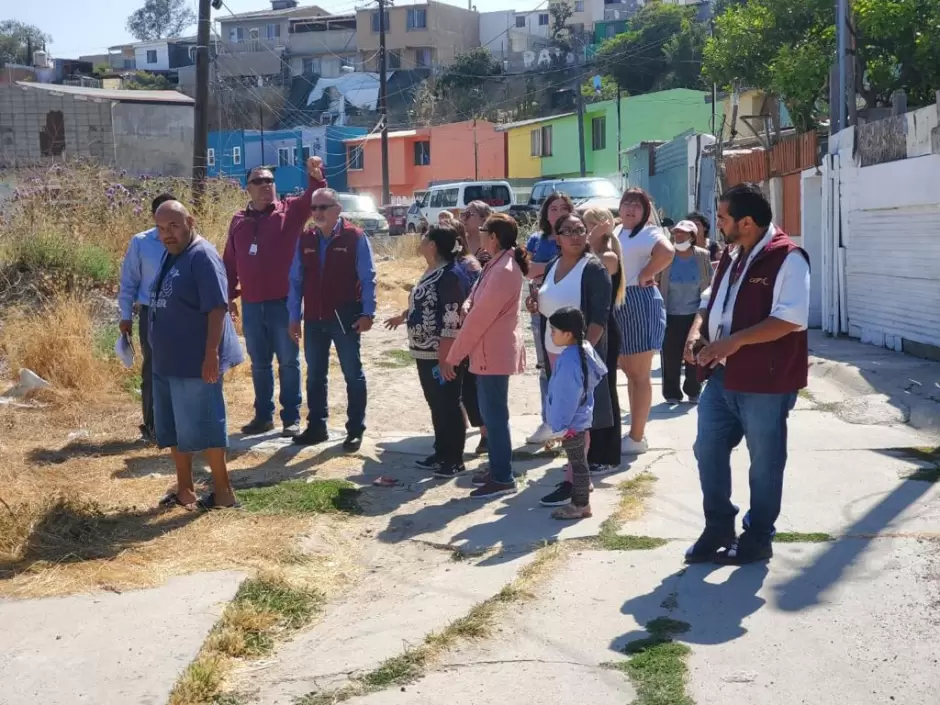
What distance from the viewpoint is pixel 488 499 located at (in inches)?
264

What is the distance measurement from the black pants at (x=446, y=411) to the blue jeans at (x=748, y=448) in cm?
242

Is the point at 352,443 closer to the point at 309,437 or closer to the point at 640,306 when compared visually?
the point at 309,437

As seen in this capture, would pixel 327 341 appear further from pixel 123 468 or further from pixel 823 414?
pixel 823 414

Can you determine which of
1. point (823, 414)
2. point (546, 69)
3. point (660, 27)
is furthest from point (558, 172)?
point (823, 414)

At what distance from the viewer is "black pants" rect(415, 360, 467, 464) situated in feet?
23.9

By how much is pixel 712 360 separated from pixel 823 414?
443cm

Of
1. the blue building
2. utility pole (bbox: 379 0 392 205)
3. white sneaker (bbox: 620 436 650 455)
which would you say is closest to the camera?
white sneaker (bbox: 620 436 650 455)

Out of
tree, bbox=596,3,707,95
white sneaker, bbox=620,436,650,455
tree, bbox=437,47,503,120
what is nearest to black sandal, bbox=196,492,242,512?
white sneaker, bbox=620,436,650,455

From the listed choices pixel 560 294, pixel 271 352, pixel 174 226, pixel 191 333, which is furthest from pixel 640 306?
pixel 174 226

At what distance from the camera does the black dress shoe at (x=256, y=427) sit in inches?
337

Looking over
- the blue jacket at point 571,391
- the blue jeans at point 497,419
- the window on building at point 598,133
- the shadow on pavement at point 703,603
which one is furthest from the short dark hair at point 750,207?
the window on building at point 598,133

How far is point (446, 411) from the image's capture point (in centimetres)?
732

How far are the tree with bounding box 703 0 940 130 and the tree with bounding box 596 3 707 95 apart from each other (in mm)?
32234

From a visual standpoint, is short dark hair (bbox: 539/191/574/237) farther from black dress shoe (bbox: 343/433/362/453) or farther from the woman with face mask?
black dress shoe (bbox: 343/433/362/453)
